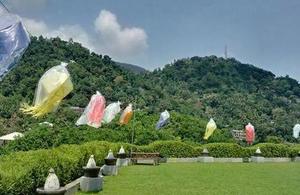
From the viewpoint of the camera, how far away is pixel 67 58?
261 ft

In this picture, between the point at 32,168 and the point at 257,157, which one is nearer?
the point at 32,168

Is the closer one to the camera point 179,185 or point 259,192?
point 259,192

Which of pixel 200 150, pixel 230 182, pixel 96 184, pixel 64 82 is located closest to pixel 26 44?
pixel 64 82

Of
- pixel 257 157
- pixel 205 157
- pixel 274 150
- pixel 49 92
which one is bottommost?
pixel 205 157

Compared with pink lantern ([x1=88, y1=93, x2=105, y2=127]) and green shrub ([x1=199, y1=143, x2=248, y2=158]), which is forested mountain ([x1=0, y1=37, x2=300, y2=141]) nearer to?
green shrub ([x1=199, y1=143, x2=248, y2=158])

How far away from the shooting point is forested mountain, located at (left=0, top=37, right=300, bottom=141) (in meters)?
58.9

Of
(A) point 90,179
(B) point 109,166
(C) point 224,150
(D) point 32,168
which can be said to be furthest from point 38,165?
(C) point 224,150

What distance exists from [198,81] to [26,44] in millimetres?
109477

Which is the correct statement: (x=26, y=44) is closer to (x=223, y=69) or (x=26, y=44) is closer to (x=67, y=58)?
(x=67, y=58)

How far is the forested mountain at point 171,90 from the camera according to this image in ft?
193

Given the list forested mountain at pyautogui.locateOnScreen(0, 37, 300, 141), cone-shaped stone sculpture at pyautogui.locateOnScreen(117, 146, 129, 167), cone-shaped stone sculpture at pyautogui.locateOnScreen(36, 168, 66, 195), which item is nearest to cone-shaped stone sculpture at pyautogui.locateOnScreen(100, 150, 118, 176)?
cone-shaped stone sculpture at pyautogui.locateOnScreen(117, 146, 129, 167)

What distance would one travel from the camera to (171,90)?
94375mm

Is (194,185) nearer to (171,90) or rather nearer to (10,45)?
(10,45)

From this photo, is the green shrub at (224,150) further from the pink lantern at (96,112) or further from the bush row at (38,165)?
the pink lantern at (96,112)
